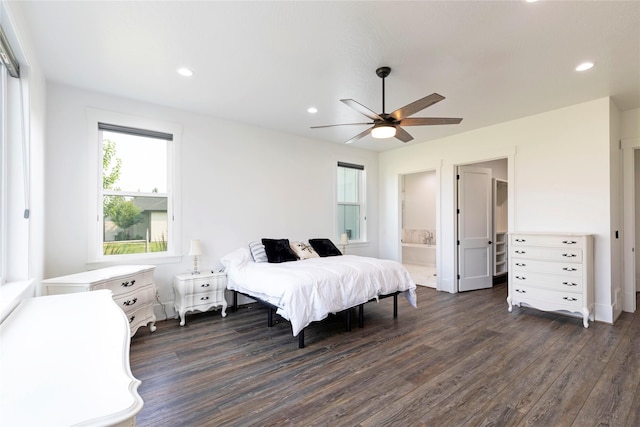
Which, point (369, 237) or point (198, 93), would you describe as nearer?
point (198, 93)

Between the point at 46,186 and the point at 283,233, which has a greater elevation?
the point at 46,186

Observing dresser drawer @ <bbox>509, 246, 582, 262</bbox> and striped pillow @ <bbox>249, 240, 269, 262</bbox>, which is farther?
striped pillow @ <bbox>249, 240, 269, 262</bbox>

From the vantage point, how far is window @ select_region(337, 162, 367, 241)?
19.9 ft

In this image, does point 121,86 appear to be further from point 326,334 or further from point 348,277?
point 326,334

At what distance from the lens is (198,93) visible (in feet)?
11.7

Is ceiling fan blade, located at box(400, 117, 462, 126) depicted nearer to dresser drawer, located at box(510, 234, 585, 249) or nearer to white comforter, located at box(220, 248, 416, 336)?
white comforter, located at box(220, 248, 416, 336)

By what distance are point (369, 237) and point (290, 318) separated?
3.76 metres

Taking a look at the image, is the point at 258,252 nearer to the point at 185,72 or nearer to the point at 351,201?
the point at 185,72

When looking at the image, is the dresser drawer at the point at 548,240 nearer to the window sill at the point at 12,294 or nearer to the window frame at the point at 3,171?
the window sill at the point at 12,294

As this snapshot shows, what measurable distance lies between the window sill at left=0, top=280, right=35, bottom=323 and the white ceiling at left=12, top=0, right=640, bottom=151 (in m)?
1.98

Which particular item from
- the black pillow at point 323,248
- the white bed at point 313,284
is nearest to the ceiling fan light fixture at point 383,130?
the white bed at point 313,284

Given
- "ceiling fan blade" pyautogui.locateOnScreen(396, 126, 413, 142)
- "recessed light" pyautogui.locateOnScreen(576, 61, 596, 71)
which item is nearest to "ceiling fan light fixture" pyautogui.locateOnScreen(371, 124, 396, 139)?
"ceiling fan blade" pyautogui.locateOnScreen(396, 126, 413, 142)

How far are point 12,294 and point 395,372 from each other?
9.02 ft

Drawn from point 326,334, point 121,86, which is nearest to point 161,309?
point 326,334
